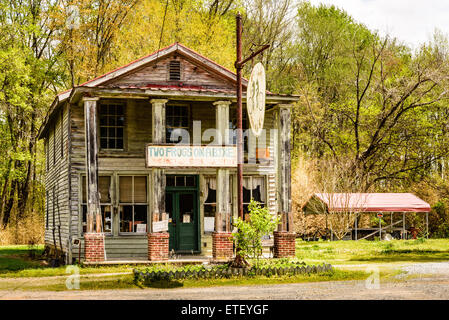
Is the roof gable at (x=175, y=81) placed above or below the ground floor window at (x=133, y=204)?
above

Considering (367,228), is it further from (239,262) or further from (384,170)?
(239,262)

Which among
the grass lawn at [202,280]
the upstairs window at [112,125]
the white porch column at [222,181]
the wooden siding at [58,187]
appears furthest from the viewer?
the wooden siding at [58,187]

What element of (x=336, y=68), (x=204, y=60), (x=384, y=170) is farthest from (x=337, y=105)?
(x=204, y=60)

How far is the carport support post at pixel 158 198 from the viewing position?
797 inches

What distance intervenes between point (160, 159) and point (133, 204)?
2863mm

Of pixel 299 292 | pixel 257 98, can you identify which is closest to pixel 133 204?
pixel 257 98

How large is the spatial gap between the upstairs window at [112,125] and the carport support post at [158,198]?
234 cm

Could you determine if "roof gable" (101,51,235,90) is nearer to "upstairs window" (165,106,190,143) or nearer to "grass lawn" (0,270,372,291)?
"upstairs window" (165,106,190,143)

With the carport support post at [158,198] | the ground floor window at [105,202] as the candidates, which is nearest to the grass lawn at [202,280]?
the carport support post at [158,198]

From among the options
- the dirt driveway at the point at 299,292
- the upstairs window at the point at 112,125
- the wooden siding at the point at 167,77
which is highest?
the wooden siding at the point at 167,77

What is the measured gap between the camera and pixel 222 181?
21.4 meters

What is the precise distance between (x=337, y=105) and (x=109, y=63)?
17173 mm

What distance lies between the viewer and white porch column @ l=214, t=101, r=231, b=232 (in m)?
21.1

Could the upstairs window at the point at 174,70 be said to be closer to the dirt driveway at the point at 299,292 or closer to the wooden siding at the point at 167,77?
the wooden siding at the point at 167,77
